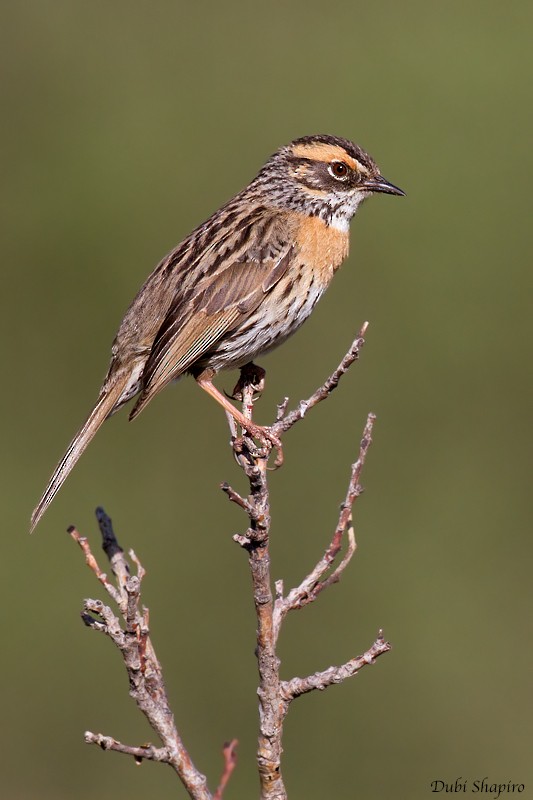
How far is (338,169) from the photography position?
6797 millimetres

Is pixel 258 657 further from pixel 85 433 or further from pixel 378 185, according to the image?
pixel 378 185

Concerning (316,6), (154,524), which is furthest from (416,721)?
(316,6)

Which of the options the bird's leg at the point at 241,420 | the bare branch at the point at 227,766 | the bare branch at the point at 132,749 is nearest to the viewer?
the bare branch at the point at 227,766

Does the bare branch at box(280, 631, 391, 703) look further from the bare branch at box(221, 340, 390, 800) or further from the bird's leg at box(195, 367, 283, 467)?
the bird's leg at box(195, 367, 283, 467)

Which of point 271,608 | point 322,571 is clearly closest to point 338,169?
point 322,571

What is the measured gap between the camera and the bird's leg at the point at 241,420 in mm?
5688

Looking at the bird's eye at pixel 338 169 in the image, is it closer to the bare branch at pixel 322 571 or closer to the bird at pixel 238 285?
the bird at pixel 238 285

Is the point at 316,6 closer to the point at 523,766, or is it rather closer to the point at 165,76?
the point at 165,76

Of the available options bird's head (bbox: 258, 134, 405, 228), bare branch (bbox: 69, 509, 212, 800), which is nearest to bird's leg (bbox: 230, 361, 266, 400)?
bird's head (bbox: 258, 134, 405, 228)

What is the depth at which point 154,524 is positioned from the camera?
9.69 metres

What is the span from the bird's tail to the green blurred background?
2.24 feet

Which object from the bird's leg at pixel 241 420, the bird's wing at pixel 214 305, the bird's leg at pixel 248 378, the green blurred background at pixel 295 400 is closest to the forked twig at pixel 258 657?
the bird's leg at pixel 241 420

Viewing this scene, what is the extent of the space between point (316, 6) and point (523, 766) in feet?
29.6

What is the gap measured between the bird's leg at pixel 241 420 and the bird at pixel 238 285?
0.01 m
